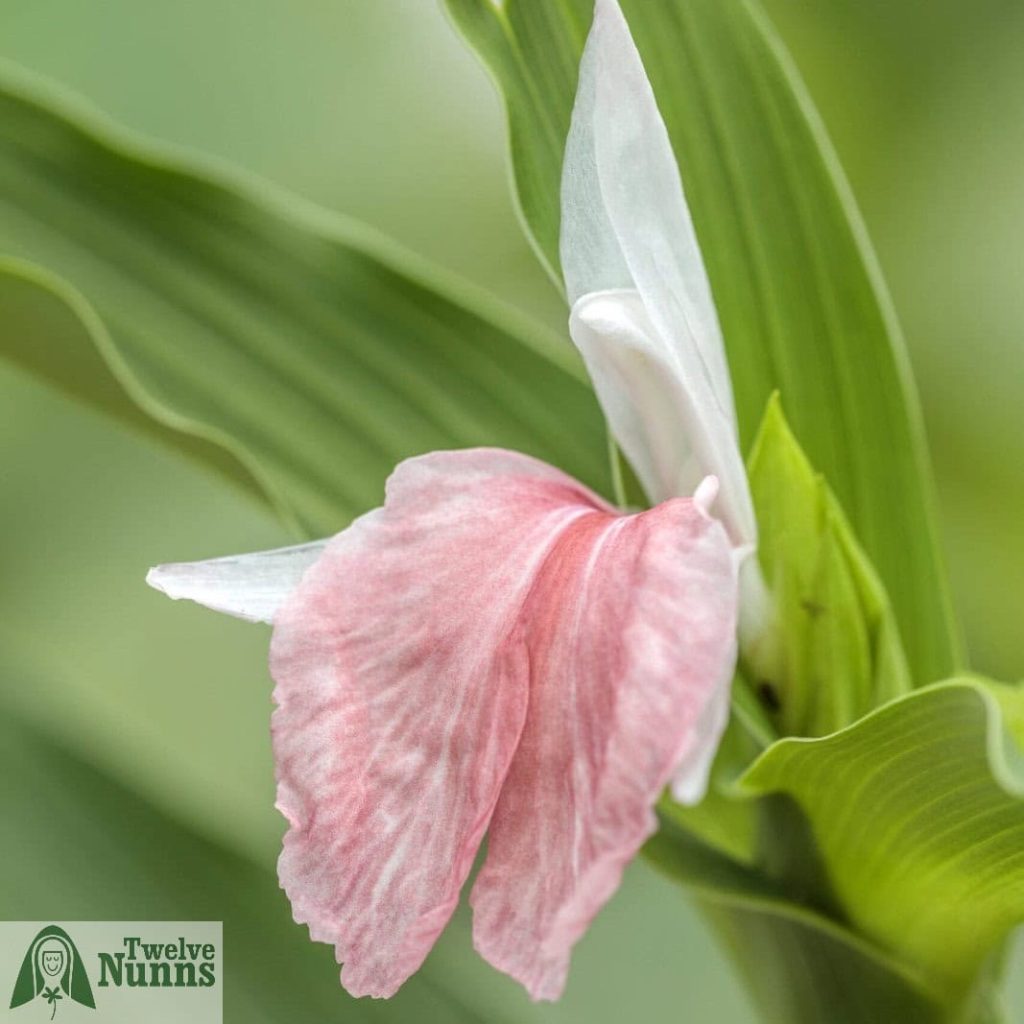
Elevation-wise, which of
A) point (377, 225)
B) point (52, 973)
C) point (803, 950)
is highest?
point (377, 225)

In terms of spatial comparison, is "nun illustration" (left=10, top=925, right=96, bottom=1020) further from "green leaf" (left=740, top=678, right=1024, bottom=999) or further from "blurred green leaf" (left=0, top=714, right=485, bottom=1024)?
"green leaf" (left=740, top=678, right=1024, bottom=999)

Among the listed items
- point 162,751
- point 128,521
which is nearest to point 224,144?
point 128,521

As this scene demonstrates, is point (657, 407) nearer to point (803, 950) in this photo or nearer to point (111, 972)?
point (803, 950)

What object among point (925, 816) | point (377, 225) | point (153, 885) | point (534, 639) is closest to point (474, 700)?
point (534, 639)

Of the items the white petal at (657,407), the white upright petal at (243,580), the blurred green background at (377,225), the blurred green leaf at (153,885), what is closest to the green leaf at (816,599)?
the white petal at (657,407)

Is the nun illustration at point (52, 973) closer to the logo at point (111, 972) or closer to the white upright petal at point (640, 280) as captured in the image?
the logo at point (111, 972)

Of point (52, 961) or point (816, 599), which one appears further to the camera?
point (52, 961)

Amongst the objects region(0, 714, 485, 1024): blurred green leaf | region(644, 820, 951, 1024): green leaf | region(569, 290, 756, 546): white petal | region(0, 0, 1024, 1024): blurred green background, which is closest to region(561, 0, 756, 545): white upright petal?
region(569, 290, 756, 546): white petal
